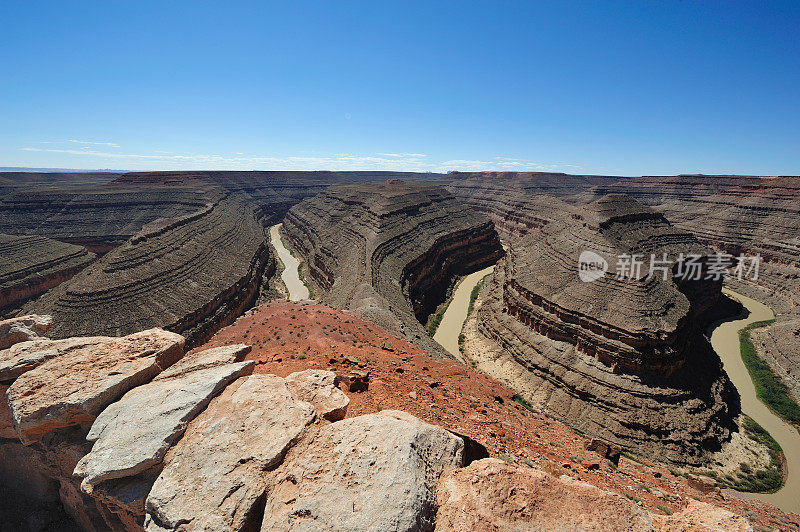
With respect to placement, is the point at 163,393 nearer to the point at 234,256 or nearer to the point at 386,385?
the point at 386,385

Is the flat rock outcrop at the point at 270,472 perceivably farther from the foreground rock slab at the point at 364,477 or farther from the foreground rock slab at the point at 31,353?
the foreground rock slab at the point at 31,353

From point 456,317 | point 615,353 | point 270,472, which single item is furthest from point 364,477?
point 456,317

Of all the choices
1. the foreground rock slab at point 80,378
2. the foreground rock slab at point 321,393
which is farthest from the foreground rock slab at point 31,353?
the foreground rock slab at point 321,393

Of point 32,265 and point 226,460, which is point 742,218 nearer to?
point 226,460

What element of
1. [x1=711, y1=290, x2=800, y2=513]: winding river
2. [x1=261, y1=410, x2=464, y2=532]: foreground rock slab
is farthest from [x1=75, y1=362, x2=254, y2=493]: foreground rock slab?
[x1=711, y1=290, x2=800, y2=513]: winding river

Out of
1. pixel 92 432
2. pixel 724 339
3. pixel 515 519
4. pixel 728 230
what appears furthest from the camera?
pixel 728 230

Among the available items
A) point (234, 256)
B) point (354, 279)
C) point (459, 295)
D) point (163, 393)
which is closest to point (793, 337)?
point (459, 295)
